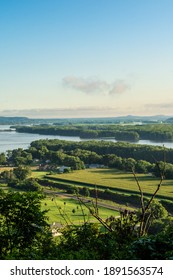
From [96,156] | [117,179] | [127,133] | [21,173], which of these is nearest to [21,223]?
[117,179]

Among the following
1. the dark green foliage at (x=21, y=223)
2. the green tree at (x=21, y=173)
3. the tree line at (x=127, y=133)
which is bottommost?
the green tree at (x=21, y=173)

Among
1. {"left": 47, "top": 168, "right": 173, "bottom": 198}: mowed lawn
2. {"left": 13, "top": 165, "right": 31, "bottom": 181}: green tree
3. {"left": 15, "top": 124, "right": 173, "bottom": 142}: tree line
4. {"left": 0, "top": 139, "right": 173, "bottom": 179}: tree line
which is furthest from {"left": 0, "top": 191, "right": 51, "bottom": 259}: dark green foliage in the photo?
{"left": 15, "top": 124, "right": 173, "bottom": 142}: tree line

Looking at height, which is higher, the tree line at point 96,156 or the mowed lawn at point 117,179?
the tree line at point 96,156

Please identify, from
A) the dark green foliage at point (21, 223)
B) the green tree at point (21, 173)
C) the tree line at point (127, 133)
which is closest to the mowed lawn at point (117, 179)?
the green tree at point (21, 173)

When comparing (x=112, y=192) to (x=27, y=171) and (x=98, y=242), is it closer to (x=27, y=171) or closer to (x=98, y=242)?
(x=27, y=171)

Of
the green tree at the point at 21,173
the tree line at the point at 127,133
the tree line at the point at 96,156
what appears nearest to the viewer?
the green tree at the point at 21,173

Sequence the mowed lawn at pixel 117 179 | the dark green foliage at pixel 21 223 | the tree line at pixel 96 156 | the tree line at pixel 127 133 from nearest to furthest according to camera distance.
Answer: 1. the dark green foliage at pixel 21 223
2. the mowed lawn at pixel 117 179
3. the tree line at pixel 96 156
4. the tree line at pixel 127 133

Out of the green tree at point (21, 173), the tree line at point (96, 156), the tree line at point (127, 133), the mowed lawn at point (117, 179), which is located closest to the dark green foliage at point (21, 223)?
the mowed lawn at point (117, 179)

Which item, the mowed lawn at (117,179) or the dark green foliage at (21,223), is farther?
the mowed lawn at (117,179)

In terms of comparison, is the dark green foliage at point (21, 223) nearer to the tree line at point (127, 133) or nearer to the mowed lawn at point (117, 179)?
the mowed lawn at point (117, 179)

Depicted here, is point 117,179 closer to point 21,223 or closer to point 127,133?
point 21,223
